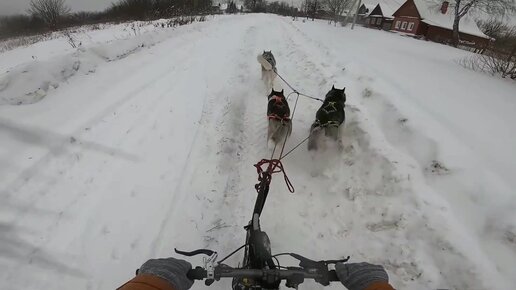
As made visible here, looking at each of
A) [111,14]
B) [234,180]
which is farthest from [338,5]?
[234,180]

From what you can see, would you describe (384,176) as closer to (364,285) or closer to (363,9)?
(364,285)

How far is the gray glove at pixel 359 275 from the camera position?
63.2 inches

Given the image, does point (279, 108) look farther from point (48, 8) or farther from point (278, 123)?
point (48, 8)

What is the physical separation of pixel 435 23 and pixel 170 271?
42714 mm

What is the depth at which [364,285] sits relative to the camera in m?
1.59

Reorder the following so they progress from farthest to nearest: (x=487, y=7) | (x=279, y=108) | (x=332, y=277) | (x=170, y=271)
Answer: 1. (x=487, y=7)
2. (x=279, y=108)
3. (x=332, y=277)
4. (x=170, y=271)

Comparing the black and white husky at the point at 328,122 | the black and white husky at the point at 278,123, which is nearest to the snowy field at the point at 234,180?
the black and white husky at the point at 328,122

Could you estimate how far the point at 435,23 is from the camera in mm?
35312

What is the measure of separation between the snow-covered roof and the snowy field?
35.0 m

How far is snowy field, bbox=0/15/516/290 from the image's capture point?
289 centimetres

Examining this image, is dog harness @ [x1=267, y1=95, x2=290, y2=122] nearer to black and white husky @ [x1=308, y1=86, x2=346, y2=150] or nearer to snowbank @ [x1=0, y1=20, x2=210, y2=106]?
black and white husky @ [x1=308, y1=86, x2=346, y2=150]

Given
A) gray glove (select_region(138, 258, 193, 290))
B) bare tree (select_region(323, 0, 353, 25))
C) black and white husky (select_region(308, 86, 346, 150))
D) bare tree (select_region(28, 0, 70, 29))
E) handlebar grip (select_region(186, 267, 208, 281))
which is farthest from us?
bare tree (select_region(323, 0, 353, 25))

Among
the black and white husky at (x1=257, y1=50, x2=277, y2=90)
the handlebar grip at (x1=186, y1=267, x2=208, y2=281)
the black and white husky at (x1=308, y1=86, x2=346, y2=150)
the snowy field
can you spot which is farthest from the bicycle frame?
the black and white husky at (x1=257, y1=50, x2=277, y2=90)

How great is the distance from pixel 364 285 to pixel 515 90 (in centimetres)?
770
